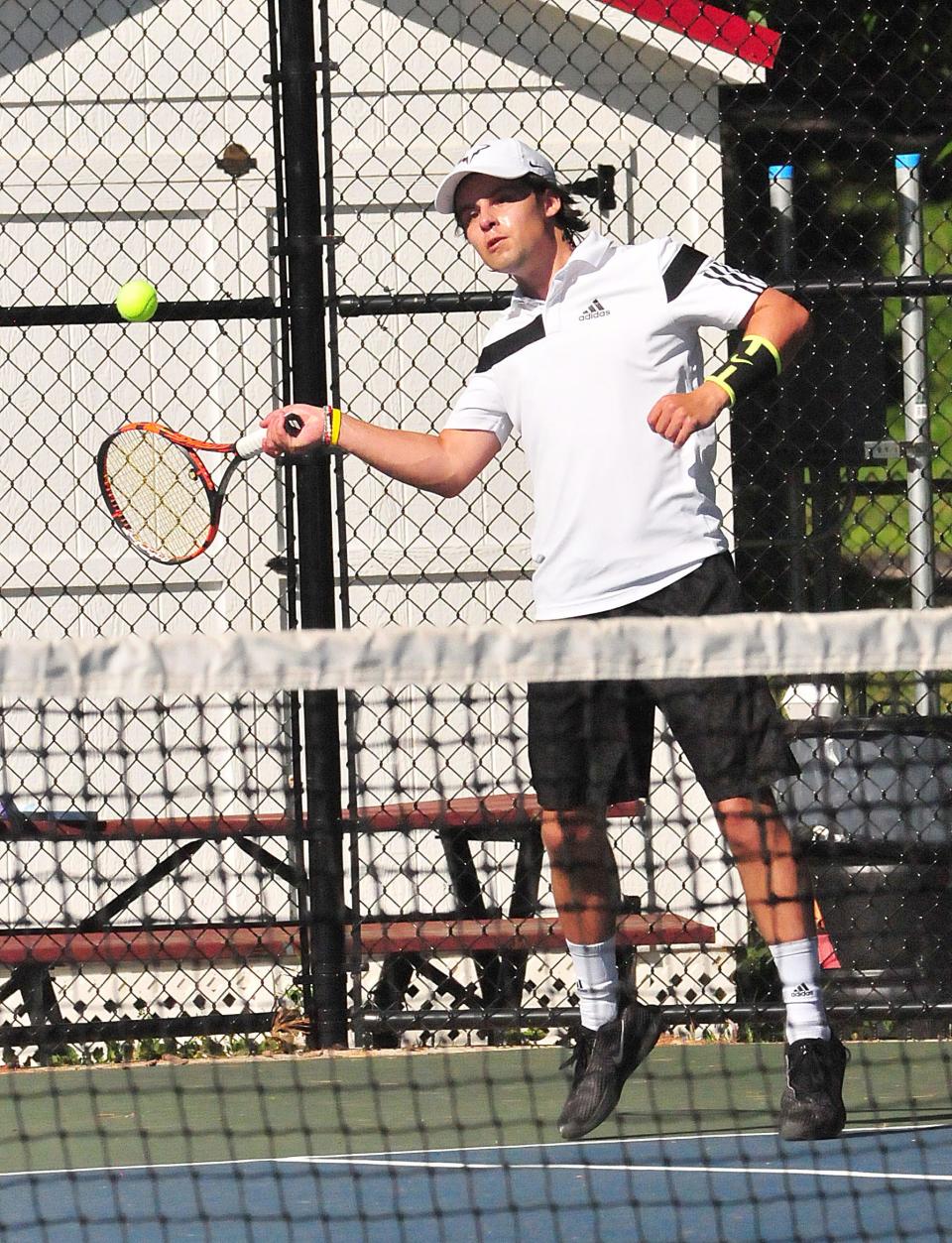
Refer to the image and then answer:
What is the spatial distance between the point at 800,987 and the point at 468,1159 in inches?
34.1

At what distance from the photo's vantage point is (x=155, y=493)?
539cm

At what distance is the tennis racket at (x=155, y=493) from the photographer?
5.18 meters

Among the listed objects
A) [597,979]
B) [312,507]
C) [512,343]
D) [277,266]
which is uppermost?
[277,266]

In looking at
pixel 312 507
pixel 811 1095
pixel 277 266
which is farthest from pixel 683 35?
pixel 811 1095

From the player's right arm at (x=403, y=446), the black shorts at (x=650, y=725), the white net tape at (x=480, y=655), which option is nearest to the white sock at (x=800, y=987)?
the black shorts at (x=650, y=725)

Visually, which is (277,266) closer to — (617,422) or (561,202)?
(561,202)

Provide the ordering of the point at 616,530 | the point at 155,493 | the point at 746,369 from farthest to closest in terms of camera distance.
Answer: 1. the point at 155,493
2. the point at 616,530
3. the point at 746,369

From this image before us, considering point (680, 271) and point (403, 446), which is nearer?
point (680, 271)

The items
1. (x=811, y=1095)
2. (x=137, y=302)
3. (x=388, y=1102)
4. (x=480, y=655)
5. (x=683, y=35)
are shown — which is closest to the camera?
(x=480, y=655)

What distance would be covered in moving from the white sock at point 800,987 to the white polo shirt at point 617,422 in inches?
27.4

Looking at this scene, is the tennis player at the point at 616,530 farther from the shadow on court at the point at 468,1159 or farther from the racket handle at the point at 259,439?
the shadow on court at the point at 468,1159

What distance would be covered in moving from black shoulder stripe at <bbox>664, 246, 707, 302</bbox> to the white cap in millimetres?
295

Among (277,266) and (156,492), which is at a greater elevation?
(277,266)

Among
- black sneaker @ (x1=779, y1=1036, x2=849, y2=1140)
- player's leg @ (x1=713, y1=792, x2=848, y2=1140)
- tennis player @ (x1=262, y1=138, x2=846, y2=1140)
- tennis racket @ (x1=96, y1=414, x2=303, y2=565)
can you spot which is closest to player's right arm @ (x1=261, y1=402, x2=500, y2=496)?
tennis player @ (x1=262, y1=138, x2=846, y2=1140)
